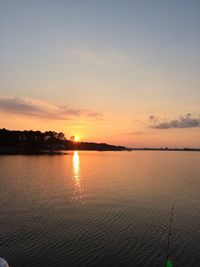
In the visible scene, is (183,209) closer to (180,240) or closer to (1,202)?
(180,240)

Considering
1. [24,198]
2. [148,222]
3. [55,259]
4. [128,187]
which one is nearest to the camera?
[55,259]

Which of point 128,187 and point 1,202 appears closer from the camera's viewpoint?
point 1,202

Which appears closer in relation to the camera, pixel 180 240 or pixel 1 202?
pixel 180 240

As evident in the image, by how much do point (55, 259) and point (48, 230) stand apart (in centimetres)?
738

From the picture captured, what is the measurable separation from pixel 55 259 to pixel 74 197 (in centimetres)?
2681

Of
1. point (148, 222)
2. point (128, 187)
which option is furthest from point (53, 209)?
point (128, 187)

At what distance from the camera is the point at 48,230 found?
3053 cm

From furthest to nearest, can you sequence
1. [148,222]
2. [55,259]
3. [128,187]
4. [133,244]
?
[128,187]
[148,222]
[133,244]
[55,259]

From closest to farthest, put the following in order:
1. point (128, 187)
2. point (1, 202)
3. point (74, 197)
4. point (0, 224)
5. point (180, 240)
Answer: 1. point (180, 240)
2. point (0, 224)
3. point (1, 202)
4. point (74, 197)
5. point (128, 187)

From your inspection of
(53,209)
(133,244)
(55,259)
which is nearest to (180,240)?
(133,244)

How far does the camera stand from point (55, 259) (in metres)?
23.3

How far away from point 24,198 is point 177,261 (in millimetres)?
28452

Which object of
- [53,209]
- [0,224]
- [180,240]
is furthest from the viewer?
[53,209]

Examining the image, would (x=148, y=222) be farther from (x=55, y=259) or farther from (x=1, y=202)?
(x=1, y=202)
